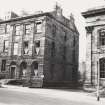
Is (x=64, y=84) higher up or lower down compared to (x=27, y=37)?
lower down

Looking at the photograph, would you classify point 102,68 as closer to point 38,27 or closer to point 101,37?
point 101,37

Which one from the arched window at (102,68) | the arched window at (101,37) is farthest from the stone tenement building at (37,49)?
the arched window at (101,37)

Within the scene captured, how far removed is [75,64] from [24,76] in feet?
43.2

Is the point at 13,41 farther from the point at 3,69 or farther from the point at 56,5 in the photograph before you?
the point at 56,5

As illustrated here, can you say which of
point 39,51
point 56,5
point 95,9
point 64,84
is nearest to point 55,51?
point 39,51

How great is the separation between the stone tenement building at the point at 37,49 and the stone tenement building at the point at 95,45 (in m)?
8.05

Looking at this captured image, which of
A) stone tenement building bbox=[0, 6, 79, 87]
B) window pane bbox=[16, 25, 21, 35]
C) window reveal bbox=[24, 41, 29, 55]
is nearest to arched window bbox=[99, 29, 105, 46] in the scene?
stone tenement building bbox=[0, 6, 79, 87]

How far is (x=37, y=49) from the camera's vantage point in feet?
104

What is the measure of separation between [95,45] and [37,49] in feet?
36.7

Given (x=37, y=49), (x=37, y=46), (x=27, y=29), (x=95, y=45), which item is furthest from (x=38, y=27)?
(x=95, y=45)

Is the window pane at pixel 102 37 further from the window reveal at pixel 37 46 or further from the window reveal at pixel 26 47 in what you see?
the window reveal at pixel 26 47

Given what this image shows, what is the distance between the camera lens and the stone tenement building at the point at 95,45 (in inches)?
922

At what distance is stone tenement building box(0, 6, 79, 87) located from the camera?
31156 millimetres

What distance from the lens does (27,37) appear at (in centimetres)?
3331
